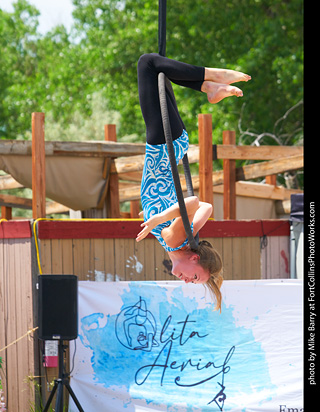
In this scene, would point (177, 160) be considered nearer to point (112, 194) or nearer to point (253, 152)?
point (253, 152)

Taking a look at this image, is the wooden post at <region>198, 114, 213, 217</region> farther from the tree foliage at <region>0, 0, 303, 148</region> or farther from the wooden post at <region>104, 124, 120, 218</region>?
the tree foliage at <region>0, 0, 303, 148</region>

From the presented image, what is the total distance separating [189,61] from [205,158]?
37.0 feet

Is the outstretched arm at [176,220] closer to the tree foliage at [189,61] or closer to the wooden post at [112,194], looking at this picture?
the wooden post at [112,194]

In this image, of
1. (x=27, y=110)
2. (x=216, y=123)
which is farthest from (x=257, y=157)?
(x=27, y=110)

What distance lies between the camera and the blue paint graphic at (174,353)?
6.88 m

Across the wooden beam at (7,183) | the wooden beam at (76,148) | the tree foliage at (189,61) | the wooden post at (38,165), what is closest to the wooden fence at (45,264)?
the wooden post at (38,165)

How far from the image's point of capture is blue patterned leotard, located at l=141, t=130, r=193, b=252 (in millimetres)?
4055

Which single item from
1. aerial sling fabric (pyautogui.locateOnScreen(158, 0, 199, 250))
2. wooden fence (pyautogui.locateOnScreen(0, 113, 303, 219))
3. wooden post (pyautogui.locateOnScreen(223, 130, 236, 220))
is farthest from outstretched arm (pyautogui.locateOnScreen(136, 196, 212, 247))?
wooden post (pyautogui.locateOnScreen(223, 130, 236, 220))

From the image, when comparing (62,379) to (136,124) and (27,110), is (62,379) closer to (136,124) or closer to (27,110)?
(136,124)

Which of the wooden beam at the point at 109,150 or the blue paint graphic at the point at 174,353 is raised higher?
the wooden beam at the point at 109,150

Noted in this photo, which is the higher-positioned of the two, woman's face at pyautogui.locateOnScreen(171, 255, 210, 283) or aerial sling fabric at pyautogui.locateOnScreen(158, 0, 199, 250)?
aerial sling fabric at pyautogui.locateOnScreen(158, 0, 199, 250)

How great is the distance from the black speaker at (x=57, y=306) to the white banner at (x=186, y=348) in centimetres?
50

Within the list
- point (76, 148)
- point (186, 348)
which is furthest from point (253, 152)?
point (186, 348)

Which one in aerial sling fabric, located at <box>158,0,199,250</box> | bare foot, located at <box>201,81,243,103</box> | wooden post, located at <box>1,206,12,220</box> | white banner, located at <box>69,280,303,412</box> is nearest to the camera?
aerial sling fabric, located at <box>158,0,199,250</box>
